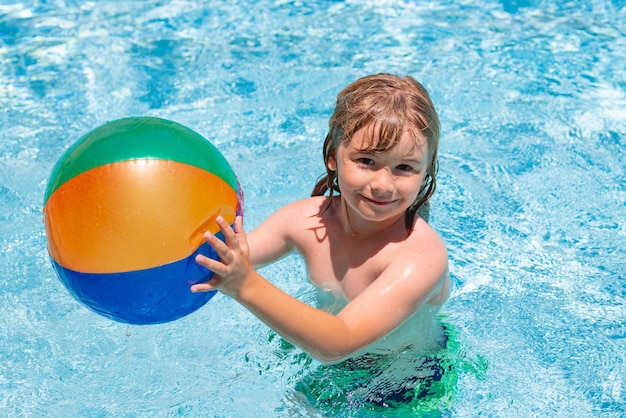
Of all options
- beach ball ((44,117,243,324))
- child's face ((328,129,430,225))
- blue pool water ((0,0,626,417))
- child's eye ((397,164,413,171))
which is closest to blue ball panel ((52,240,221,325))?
beach ball ((44,117,243,324))

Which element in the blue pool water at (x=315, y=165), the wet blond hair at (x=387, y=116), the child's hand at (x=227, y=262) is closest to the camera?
the child's hand at (x=227, y=262)

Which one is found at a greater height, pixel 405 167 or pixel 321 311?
pixel 405 167

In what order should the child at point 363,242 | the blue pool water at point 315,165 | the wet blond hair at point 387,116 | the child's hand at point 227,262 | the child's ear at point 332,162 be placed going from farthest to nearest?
the blue pool water at point 315,165, the child's ear at point 332,162, the wet blond hair at point 387,116, the child at point 363,242, the child's hand at point 227,262

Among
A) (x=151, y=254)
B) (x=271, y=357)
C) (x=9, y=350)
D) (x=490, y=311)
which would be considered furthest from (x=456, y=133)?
(x=151, y=254)

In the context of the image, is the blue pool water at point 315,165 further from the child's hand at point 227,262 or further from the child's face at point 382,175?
the child's hand at point 227,262

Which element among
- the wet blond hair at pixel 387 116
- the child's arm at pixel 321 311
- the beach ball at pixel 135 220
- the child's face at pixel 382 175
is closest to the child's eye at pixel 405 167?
the child's face at pixel 382 175

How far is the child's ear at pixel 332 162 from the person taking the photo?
3.55 meters

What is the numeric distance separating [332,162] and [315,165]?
7.55 feet

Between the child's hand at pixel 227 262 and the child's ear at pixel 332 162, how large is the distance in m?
0.81

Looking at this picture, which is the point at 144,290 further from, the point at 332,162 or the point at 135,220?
the point at 332,162

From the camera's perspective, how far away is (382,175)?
3.22m

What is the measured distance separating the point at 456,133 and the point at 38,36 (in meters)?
3.90

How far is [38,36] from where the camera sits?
754cm

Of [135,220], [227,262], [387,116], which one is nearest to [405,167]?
[387,116]
